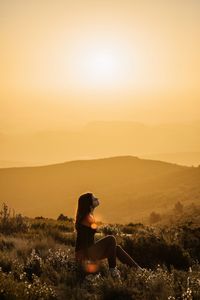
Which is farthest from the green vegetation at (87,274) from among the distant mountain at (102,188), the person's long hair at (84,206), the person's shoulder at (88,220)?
the distant mountain at (102,188)

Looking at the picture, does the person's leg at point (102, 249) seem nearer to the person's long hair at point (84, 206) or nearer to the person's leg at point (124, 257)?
the person's leg at point (124, 257)

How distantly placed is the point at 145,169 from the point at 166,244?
605 feet

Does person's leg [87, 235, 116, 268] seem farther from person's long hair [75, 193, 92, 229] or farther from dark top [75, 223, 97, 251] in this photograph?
person's long hair [75, 193, 92, 229]

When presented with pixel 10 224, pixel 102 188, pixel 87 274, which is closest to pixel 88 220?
pixel 87 274

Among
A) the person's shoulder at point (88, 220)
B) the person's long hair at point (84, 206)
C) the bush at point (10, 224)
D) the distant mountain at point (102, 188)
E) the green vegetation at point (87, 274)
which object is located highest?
the distant mountain at point (102, 188)

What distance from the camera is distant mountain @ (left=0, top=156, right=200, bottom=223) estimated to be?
13200cm

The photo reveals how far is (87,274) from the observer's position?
9.35 metres

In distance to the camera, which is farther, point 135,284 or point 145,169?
point 145,169

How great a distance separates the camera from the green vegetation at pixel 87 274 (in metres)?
7.58

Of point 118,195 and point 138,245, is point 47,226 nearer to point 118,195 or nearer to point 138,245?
point 138,245

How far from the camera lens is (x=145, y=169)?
7736 inches

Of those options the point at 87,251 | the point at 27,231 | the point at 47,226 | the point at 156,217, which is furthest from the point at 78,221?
the point at 156,217

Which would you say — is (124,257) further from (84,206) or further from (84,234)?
(84,206)

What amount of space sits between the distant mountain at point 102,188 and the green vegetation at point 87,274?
10031 cm
